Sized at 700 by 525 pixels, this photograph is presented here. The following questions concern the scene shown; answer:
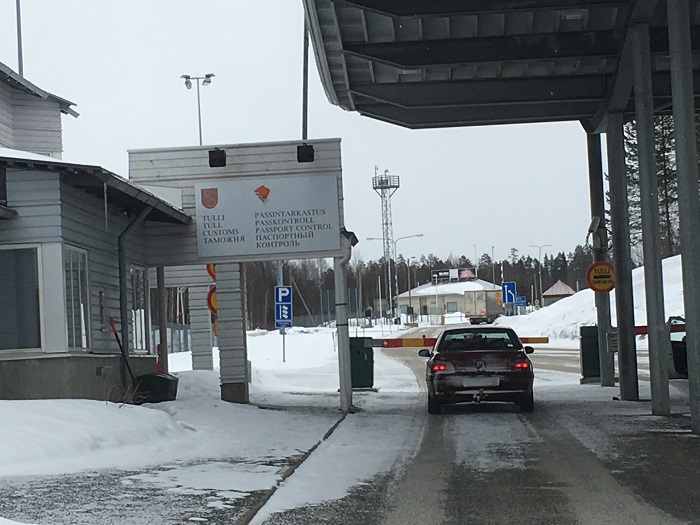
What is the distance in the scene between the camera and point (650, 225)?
15500 millimetres

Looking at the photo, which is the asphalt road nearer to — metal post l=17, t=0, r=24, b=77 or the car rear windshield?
the car rear windshield

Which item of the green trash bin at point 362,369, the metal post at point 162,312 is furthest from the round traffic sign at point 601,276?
the metal post at point 162,312

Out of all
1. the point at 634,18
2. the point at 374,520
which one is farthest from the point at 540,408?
the point at 374,520

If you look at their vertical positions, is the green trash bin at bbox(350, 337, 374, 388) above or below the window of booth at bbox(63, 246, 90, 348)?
below

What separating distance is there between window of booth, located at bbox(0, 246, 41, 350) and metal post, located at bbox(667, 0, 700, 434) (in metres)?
8.60

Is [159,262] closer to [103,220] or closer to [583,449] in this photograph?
[103,220]

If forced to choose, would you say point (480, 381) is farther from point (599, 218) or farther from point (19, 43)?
point (19, 43)

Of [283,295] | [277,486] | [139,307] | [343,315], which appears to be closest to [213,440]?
[277,486]

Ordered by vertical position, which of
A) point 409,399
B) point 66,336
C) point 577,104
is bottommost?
point 409,399

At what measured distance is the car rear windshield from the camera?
1764 centimetres

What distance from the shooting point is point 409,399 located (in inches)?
860

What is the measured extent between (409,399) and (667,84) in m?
8.05

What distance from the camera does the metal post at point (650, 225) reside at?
15461 millimetres

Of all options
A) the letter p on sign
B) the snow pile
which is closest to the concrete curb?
the letter p on sign
